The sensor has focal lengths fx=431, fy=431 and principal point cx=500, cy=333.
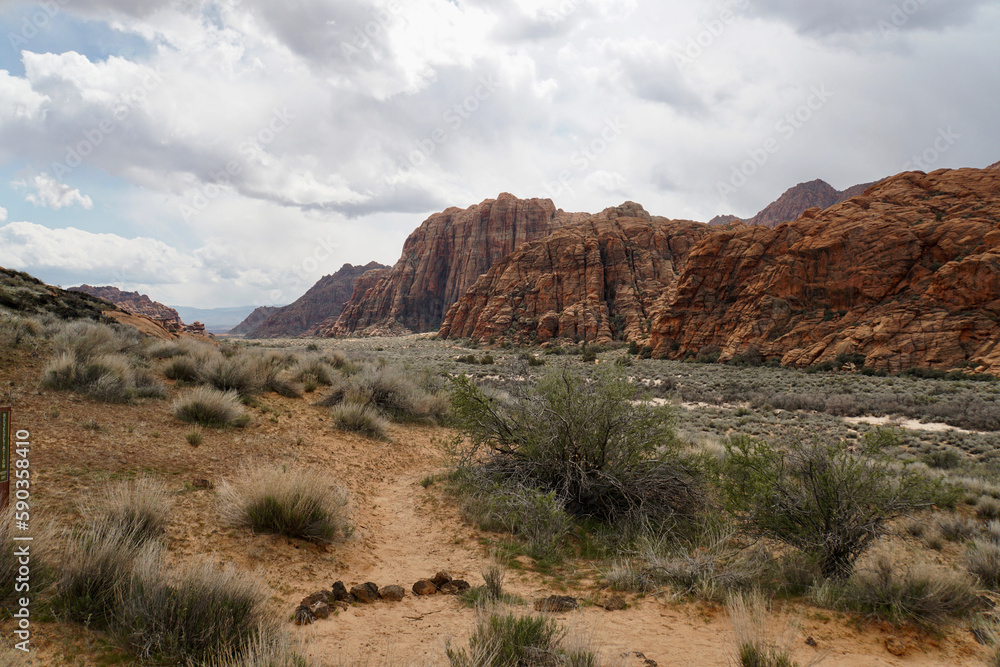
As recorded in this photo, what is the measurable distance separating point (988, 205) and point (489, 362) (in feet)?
123

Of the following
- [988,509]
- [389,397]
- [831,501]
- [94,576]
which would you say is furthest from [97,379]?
[988,509]

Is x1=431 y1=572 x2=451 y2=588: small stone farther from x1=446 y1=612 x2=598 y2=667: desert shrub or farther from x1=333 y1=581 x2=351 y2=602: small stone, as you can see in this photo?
x1=446 y1=612 x2=598 y2=667: desert shrub

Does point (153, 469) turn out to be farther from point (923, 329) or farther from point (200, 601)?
point (923, 329)

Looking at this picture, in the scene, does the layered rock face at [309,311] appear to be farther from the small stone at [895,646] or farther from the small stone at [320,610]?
the small stone at [895,646]

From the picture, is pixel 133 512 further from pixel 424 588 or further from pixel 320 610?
pixel 424 588

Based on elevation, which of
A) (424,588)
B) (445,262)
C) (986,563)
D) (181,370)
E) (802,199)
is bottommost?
(424,588)

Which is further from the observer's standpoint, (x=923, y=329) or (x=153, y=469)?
(x=923, y=329)

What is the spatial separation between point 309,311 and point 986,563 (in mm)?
181434

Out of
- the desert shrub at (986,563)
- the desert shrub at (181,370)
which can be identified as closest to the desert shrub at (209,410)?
the desert shrub at (181,370)

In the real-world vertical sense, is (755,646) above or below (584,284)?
below

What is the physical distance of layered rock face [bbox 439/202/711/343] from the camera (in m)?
56.3

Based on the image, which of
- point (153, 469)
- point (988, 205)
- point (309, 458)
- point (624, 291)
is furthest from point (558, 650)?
point (624, 291)

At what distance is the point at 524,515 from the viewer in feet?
17.1

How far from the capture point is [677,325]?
40.0 meters
